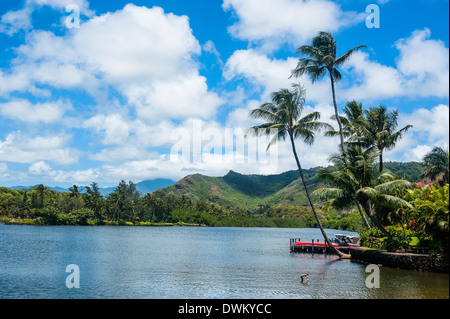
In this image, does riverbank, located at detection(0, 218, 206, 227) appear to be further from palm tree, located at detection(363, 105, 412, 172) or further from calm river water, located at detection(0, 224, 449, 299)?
palm tree, located at detection(363, 105, 412, 172)

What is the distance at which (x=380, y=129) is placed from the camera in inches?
1499

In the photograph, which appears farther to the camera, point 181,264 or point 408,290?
point 181,264

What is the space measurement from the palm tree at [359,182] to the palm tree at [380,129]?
401 cm

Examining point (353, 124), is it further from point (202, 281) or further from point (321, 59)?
point (202, 281)

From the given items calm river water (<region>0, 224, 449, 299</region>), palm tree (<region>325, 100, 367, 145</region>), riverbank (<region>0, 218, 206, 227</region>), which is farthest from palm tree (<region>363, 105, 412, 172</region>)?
riverbank (<region>0, 218, 206, 227</region>)

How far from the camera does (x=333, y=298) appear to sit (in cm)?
1922

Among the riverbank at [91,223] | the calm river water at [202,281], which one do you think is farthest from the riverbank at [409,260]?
the riverbank at [91,223]

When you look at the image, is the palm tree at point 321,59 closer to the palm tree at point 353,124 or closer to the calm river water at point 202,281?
the palm tree at point 353,124

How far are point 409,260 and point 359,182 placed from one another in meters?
7.69

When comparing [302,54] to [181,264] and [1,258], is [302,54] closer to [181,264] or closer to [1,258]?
[181,264]

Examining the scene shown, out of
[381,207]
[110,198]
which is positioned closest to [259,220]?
[110,198]

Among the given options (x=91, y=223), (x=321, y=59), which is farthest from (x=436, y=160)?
(x=91, y=223)

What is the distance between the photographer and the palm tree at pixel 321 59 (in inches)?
1382
